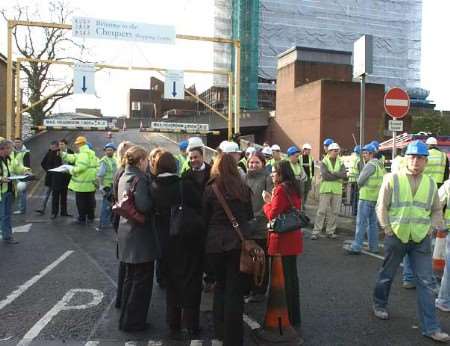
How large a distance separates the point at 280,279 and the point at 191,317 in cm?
94

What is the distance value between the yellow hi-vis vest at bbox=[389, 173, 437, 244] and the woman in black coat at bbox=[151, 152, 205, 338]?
2024mm

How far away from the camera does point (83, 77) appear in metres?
19.9

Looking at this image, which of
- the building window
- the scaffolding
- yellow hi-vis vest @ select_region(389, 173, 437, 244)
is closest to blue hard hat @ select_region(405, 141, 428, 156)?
yellow hi-vis vest @ select_region(389, 173, 437, 244)

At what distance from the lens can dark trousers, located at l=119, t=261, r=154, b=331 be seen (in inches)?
199

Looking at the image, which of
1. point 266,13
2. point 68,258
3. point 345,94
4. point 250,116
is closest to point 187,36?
point 68,258

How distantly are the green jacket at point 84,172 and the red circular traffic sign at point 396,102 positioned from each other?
22.1ft

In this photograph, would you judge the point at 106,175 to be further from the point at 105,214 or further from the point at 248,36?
the point at 248,36

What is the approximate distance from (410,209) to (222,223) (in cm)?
202

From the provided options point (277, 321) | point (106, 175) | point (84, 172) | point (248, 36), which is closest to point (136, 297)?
point (277, 321)

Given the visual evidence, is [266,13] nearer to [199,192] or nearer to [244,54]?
[244,54]

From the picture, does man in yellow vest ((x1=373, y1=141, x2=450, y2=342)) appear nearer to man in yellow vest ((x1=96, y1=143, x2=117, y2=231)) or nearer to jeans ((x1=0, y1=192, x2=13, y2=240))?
jeans ((x1=0, y1=192, x2=13, y2=240))

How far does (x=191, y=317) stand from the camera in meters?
4.99

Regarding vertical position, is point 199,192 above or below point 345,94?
below

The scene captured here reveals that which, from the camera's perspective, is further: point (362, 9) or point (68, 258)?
point (362, 9)
